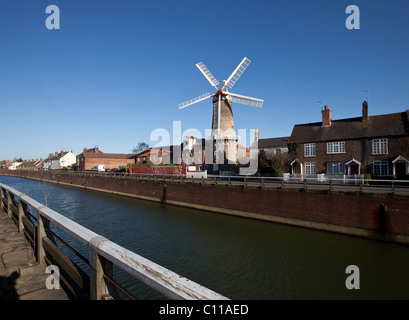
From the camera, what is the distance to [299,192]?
18266 mm

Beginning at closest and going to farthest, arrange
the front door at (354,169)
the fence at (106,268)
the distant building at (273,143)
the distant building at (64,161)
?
the fence at (106,268) < the front door at (354,169) < the distant building at (273,143) < the distant building at (64,161)

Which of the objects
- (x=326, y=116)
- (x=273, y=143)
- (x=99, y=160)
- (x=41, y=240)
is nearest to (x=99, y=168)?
(x=99, y=160)

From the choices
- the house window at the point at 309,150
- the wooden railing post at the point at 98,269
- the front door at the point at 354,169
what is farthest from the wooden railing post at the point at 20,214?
the house window at the point at 309,150

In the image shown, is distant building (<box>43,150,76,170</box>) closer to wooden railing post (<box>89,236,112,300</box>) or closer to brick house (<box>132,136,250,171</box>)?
brick house (<box>132,136,250,171</box>)

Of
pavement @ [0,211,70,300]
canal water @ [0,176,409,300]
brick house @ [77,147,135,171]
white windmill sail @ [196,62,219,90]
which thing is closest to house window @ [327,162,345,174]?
canal water @ [0,176,409,300]

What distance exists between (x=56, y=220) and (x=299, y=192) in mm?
17489

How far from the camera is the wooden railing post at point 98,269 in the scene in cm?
266

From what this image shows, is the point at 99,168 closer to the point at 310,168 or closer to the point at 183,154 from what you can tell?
the point at 183,154

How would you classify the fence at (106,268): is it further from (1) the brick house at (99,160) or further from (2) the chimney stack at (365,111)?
(1) the brick house at (99,160)

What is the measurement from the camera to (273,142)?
62.9 m

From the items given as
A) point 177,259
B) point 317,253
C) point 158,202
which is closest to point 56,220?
point 177,259

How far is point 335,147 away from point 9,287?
33.3m

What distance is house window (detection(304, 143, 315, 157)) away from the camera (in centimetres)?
3231

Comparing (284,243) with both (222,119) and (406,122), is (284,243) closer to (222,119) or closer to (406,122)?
(406,122)
